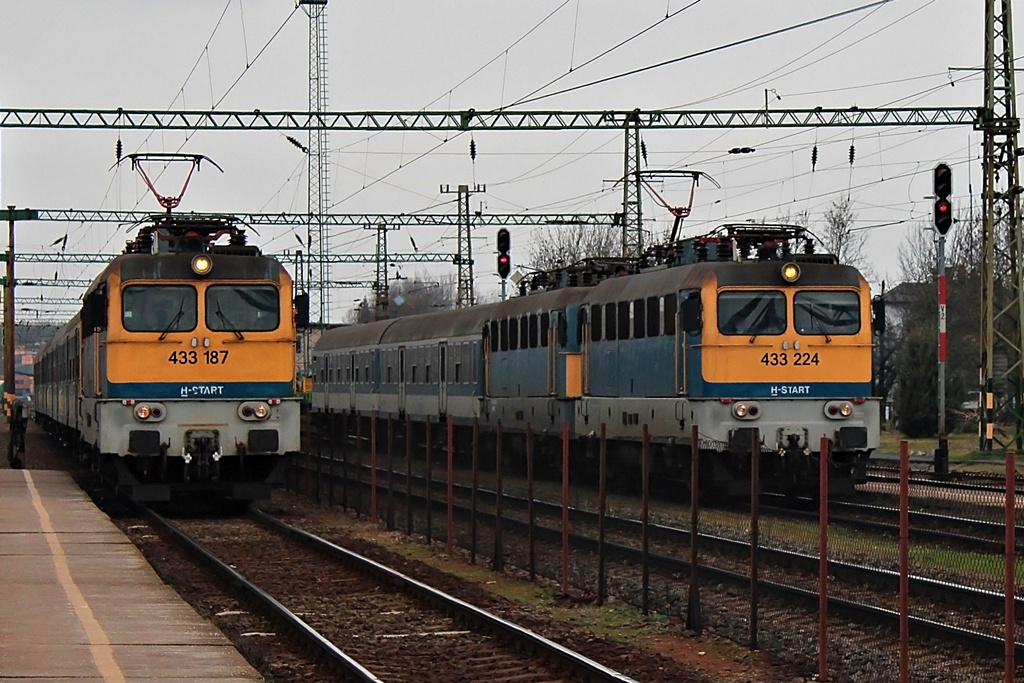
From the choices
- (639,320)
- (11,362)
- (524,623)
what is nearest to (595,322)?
(639,320)

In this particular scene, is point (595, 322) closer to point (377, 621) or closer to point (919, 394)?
point (377, 621)

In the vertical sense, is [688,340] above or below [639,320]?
below

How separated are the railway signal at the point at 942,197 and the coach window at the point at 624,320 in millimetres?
5832

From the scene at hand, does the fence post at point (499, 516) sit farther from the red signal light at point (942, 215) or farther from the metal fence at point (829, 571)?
the red signal light at point (942, 215)

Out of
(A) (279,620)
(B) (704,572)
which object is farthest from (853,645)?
(A) (279,620)

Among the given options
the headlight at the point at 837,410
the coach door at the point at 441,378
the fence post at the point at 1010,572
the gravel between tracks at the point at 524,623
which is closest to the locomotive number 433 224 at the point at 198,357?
the gravel between tracks at the point at 524,623

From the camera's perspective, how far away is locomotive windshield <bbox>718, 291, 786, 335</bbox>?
23516 millimetres

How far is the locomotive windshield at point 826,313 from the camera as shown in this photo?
937 inches

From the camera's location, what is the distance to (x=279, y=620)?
14.2 metres

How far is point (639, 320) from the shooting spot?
25.9 metres

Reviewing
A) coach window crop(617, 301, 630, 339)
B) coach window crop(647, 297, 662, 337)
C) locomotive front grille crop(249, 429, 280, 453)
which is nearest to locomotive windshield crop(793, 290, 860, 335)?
coach window crop(647, 297, 662, 337)

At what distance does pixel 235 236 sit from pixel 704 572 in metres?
11.8

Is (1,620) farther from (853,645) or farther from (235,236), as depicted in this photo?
(235,236)

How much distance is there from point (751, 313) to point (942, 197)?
21.4 feet
